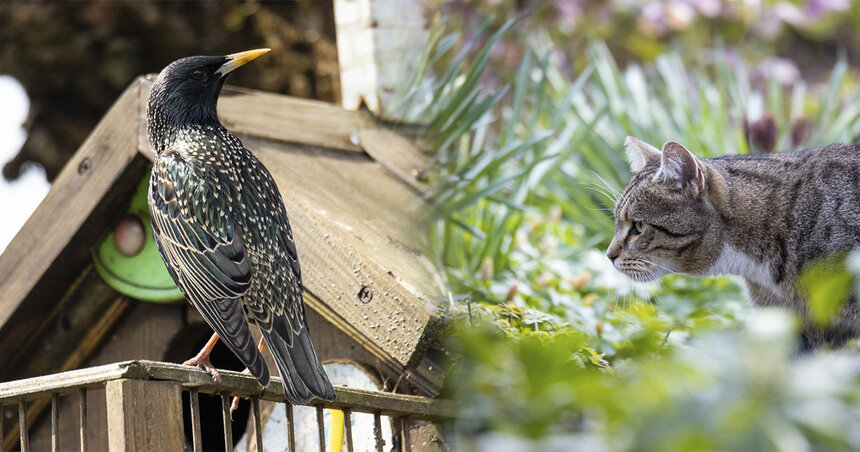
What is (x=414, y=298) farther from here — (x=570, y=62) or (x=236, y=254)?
(x=570, y=62)

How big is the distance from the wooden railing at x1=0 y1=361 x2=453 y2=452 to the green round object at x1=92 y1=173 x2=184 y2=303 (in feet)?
2.31

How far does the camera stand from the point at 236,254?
5.96 feet

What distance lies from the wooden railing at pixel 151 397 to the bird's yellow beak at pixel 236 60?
0.65 m

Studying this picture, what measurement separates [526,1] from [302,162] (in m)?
3.42

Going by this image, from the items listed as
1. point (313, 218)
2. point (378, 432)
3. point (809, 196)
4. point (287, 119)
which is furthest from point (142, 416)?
point (809, 196)

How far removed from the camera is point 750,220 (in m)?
2.40

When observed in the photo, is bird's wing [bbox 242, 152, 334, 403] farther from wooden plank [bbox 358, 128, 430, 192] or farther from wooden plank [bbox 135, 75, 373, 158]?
wooden plank [bbox 358, 128, 430, 192]

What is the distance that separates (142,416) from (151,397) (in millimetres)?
39

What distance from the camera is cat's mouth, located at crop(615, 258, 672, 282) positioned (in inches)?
101

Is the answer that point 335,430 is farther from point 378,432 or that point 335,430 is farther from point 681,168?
point 681,168

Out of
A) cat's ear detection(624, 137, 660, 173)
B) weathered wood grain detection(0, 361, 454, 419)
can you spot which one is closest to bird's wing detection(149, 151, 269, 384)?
A: weathered wood grain detection(0, 361, 454, 419)

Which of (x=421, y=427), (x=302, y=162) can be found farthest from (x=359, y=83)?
(x=421, y=427)

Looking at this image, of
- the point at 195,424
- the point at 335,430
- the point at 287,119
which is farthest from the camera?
the point at 287,119

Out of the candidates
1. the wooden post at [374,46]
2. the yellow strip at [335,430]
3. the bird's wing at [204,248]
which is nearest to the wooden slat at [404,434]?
the yellow strip at [335,430]
